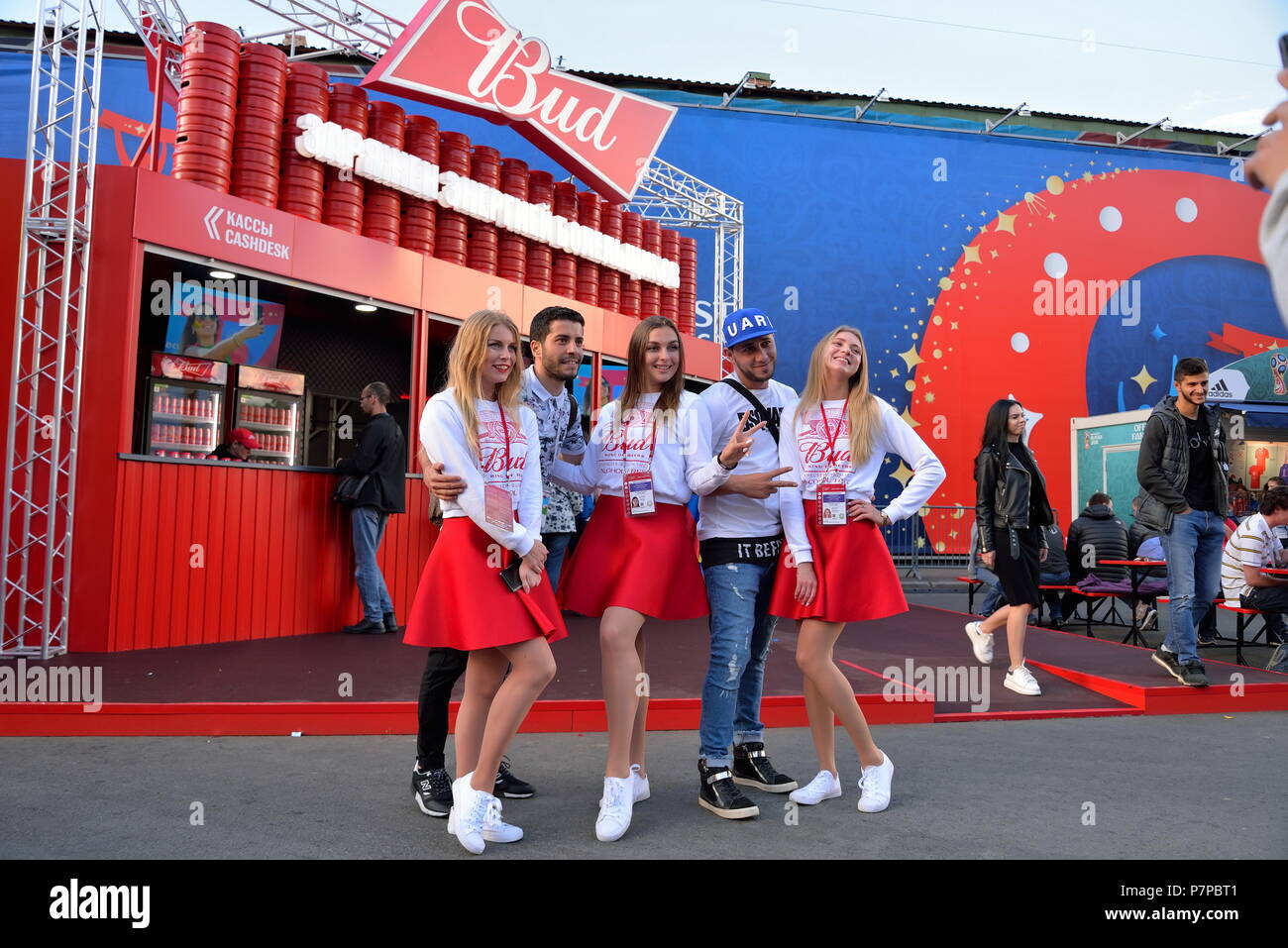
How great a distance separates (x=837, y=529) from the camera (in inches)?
133

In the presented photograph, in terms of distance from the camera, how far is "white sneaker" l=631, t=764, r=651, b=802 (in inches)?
132

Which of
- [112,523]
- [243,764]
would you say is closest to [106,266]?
[112,523]

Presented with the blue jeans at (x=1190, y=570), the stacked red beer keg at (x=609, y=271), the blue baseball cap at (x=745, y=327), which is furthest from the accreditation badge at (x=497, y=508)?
the stacked red beer keg at (x=609, y=271)

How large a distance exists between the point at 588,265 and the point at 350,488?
456 cm

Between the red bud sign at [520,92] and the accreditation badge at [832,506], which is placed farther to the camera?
the red bud sign at [520,92]

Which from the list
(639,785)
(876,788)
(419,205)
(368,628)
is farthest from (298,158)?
(876,788)

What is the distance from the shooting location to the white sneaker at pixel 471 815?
9.04 ft

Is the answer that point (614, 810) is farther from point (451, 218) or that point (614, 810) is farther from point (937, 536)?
point (937, 536)

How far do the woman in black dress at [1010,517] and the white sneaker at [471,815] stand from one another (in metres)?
3.77

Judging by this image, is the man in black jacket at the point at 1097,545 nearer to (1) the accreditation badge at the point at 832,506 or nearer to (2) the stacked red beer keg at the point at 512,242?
(2) the stacked red beer keg at the point at 512,242

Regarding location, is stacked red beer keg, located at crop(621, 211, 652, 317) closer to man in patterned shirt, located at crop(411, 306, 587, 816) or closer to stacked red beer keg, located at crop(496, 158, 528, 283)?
stacked red beer keg, located at crop(496, 158, 528, 283)

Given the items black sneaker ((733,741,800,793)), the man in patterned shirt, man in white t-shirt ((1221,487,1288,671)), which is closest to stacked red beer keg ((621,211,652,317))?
man in white t-shirt ((1221,487,1288,671))

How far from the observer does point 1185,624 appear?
5.50 m

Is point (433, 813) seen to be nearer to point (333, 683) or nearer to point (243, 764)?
point (243, 764)
